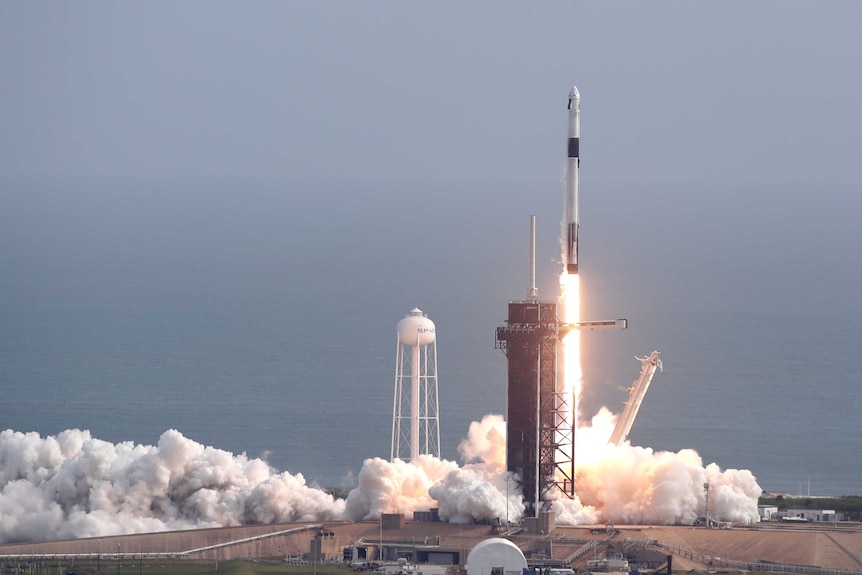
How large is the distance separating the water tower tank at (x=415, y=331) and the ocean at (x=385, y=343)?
1195 cm

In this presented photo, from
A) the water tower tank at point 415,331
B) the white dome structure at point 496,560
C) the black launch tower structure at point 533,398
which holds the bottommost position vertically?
the white dome structure at point 496,560

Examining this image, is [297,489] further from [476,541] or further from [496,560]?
[496,560]

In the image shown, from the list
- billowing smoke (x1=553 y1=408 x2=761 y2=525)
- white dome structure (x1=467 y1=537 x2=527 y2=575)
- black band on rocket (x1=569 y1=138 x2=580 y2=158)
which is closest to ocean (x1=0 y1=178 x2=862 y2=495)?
billowing smoke (x1=553 y1=408 x2=761 y2=525)

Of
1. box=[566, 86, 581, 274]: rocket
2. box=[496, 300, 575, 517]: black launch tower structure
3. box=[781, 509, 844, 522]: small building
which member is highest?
box=[566, 86, 581, 274]: rocket

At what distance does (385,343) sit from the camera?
115m

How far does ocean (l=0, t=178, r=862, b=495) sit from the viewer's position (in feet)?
293

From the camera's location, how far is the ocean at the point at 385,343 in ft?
293

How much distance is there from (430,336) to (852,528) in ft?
43.5

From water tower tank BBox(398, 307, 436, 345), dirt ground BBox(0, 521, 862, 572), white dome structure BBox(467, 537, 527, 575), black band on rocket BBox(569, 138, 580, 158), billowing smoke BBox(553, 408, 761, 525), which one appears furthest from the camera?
water tower tank BBox(398, 307, 436, 345)

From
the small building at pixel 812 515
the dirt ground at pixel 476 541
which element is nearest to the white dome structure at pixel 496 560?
the dirt ground at pixel 476 541

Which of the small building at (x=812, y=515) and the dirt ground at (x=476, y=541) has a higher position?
the small building at (x=812, y=515)

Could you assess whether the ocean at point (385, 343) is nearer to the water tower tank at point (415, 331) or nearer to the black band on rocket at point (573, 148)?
the water tower tank at point (415, 331)

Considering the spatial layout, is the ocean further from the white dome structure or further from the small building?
the white dome structure

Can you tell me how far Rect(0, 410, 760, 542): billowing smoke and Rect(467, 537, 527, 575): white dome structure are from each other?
7.14 metres
